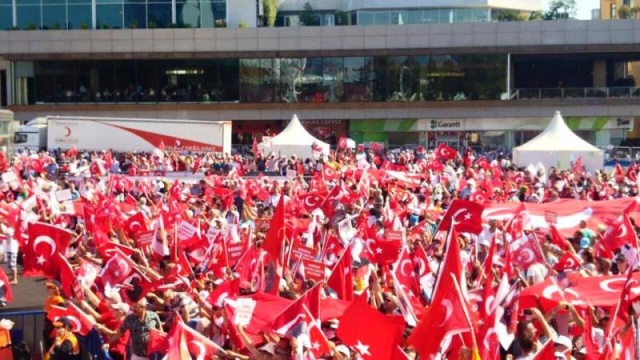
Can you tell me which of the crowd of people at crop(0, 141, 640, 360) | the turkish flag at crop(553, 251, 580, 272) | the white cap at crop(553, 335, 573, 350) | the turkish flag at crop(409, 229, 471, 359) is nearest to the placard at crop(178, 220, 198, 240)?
the crowd of people at crop(0, 141, 640, 360)

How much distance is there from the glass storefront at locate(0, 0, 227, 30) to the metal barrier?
49565 millimetres

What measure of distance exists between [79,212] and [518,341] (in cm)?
1365

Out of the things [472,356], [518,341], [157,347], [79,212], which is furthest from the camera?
[79,212]

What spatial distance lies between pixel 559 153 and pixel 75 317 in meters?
26.8

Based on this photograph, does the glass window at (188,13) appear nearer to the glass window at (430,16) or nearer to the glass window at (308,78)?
the glass window at (308,78)

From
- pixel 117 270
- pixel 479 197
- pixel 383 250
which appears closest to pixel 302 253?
pixel 383 250

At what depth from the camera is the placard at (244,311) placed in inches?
455

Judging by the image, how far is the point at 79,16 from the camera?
6272 centimetres

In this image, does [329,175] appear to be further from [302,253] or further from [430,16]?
[430,16]

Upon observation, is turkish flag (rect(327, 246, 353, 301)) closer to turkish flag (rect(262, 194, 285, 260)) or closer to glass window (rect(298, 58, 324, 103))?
turkish flag (rect(262, 194, 285, 260))

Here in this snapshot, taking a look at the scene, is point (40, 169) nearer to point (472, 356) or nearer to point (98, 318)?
point (98, 318)

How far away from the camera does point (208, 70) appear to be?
6400 centimetres

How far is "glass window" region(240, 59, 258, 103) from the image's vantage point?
63.9 metres

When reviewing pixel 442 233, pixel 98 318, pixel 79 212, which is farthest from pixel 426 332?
pixel 79 212
